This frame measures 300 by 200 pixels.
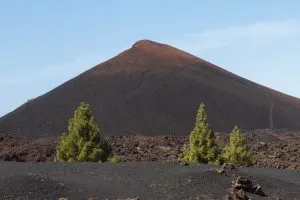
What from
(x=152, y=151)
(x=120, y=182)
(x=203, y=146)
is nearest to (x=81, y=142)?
(x=203, y=146)

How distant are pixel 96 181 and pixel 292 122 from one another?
198 feet

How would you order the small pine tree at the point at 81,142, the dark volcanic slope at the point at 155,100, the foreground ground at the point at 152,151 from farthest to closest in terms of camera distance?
the dark volcanic slope at the point at 155,100 → the foreground ground at the point at 152,151 → the small pine tree at the point at 81,142

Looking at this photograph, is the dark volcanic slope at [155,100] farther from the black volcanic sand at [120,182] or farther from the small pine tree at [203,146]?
the black volcanic sand at [120,182]

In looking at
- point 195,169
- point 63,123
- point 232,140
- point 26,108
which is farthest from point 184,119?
point 195,169

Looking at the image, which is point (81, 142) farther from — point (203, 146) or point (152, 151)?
point (152, 151)

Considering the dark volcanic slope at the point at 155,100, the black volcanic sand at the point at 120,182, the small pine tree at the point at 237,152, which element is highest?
the dark volcanic slope at the point at 155,100

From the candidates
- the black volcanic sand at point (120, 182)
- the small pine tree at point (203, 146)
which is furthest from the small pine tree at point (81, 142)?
the black volcanic sand at point (120, 182)

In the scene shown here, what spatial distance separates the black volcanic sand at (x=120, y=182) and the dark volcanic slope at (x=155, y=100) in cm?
3988

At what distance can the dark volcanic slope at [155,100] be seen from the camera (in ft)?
208

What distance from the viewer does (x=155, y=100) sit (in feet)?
230

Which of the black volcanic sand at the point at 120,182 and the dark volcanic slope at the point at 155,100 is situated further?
the dark volcanic slope at the point at 155,100

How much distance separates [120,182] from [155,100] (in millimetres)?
56805

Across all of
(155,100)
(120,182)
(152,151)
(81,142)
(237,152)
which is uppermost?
(155,100)

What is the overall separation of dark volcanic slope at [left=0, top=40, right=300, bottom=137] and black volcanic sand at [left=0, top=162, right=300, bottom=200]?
39883 mm
